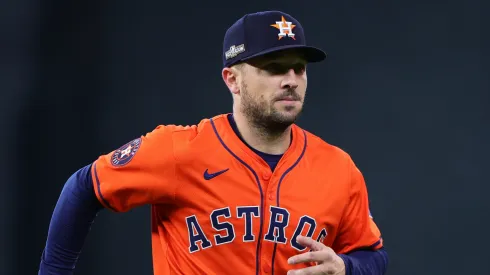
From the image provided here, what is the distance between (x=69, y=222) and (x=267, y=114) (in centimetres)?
57

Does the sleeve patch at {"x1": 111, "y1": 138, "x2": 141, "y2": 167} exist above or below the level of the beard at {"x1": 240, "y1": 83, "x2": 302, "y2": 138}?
below

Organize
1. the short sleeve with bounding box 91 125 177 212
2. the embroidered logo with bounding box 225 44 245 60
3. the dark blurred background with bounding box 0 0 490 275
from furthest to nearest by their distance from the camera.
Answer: the dark blurred background with bounding box 0 0 490 275
the embroidered logo with bounding box 225 44 245 60
the short sleeve with bounding box 91 125 177 212

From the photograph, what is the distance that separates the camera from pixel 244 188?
66.2 inches

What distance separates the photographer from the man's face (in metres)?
1.67

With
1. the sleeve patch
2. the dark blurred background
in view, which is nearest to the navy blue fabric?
the sleeve patch

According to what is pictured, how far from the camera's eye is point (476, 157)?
3.09m

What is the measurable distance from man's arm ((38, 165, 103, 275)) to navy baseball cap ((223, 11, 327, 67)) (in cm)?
50

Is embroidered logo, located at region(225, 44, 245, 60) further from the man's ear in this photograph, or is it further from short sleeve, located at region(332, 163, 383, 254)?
short sleeve, located at region(332, 163, 383, 254)

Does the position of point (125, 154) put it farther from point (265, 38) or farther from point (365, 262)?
point (365, 262)

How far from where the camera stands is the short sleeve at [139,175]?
1.63m

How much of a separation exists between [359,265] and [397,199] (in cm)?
148

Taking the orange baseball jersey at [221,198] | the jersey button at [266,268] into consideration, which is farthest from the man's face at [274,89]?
the jersey button at [266,268]

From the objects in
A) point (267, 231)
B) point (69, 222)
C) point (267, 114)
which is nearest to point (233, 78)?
point (267, 114)

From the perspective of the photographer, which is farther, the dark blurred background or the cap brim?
the dark blurred background
